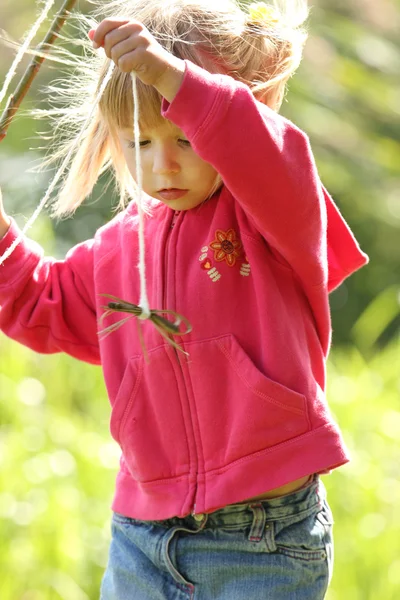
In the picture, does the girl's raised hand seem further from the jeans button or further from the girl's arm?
the jeans button

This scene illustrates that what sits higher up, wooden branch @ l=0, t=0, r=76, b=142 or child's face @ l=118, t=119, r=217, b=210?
wooden branch @ l=0, t=0, r=76, b=142

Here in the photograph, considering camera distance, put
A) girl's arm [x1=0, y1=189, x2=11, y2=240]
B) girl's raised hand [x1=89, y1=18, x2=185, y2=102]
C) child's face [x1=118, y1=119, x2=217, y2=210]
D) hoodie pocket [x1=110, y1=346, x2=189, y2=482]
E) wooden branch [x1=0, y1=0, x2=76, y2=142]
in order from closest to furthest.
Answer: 1. girl's raised hand [x1=89, y1=18, x2=185, y2=102]
2. wooden branch [x1=0, y1=0, x2=76, y2=142]
3. child's face [x1=118, y1=119, x2=217, y2=210]
4. hoodie pocket [x1=110, y1=346, x2=189, y2=482]
5. girl's arm [x1=0, y1=189, x2=11, y2=240]

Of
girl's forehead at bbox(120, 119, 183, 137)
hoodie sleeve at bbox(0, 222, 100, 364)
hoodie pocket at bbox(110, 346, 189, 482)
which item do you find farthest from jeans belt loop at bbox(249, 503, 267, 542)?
girl's forehead at bbox(120, 119, 183, 137)

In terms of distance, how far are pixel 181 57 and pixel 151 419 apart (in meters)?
0.64

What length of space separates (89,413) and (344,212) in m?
2.39

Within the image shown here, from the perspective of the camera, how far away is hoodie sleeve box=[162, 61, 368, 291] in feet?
5.17

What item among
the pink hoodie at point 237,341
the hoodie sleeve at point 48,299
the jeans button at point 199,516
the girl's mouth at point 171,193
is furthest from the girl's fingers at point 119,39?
the jeans button at point 199,516

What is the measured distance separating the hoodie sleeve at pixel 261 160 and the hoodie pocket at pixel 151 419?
0.96ft

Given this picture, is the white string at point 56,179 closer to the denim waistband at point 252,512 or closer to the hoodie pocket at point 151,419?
the hoodie pocket at point 151,419

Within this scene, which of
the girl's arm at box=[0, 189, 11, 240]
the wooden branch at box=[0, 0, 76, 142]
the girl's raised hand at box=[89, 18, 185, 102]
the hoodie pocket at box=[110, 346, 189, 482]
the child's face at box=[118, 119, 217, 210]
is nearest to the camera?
the girl's raised hand at box=[89, 18, 185, 102]

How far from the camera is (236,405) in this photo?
179 cm

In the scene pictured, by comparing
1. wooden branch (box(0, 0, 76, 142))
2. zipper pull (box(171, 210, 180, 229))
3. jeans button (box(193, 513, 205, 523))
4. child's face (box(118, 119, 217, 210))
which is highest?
wooden branch (box(0, 0, 76, 142))

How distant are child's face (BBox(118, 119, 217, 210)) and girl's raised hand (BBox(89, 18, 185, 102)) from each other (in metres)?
0.19

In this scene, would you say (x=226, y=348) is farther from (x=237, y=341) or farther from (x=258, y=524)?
(x=258, y=524)
